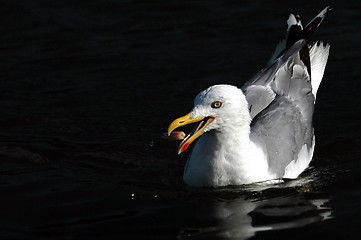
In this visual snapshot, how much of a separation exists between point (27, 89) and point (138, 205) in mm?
4231

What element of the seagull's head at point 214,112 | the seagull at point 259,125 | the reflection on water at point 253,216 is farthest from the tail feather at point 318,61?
the reflection on water at point 253,216

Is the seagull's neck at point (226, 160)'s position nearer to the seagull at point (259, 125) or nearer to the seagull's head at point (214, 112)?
the seagull at point (259, 125)

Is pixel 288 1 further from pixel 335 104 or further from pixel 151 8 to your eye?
pixel 335 104

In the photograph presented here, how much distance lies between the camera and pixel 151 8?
13.6 metres

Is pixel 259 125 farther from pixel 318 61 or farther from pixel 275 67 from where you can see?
pixel 318 61

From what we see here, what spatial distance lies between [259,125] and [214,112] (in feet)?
4.42

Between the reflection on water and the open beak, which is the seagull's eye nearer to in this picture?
the open beak

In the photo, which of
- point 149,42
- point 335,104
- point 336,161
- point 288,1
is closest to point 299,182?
point 336,161

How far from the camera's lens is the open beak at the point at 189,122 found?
22.7 feet

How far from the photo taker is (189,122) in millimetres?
6926

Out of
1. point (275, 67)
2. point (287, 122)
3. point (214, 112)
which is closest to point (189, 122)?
point (214, 112)

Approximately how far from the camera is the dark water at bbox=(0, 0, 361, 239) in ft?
22.2

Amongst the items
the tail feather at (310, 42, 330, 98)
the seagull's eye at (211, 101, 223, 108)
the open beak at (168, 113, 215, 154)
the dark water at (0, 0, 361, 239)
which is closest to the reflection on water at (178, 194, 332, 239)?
the dark water at (0, 0, 361, 239)

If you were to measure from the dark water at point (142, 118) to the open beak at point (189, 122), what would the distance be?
61 centimetres
